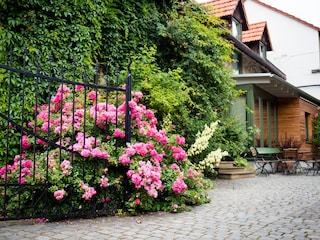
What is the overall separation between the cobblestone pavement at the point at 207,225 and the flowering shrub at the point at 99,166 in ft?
0.89

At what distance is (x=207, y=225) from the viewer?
13.8 ft

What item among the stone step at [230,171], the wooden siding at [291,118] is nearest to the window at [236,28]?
the wooden siding at [291,118]

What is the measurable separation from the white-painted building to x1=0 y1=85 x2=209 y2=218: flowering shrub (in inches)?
791

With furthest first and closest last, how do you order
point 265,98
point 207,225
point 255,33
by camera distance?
point 255,33 → point 265,98 → point 207,225

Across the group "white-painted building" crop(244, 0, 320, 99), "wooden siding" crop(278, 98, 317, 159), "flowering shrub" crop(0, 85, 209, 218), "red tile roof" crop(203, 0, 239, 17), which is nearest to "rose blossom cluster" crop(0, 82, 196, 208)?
"flowering shrub" crop(0, 85, 209, 218)

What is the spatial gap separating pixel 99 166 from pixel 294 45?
2206 centimetres

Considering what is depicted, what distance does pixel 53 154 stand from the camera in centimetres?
480

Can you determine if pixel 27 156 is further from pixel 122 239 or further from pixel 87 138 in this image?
pixel 122 239

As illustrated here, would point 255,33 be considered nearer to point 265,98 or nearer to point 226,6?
point 226,6

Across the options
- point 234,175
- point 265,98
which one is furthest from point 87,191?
point 265,98

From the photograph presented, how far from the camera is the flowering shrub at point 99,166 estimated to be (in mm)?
4480

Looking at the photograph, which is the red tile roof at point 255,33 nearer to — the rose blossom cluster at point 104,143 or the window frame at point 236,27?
the window frame at point 236,27

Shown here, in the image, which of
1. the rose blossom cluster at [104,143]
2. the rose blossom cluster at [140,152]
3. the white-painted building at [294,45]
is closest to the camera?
the rose blossom cluster at [104,143]

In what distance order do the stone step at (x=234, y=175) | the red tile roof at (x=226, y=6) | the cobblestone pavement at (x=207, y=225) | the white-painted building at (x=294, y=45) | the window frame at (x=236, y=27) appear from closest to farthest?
Answer: the cobblestone pavement at (x=207, y=225)
the stone step at (x=234, y=175)
the red tile roof at (x=226, y=6)
the window frame at (x=236, y=27)
the white-painted building at (x=294, y=45)
